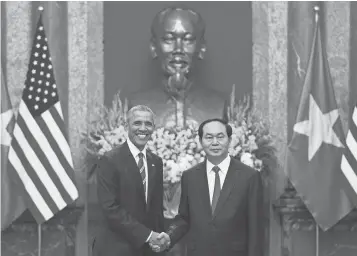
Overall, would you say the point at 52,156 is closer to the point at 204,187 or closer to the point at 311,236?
the point at 204,187

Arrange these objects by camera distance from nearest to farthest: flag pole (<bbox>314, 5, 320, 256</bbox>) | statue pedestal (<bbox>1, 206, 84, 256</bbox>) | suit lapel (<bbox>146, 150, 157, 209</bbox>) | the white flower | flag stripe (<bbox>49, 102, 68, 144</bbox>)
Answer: suit lapel (<bbox>146, 150, 157, 209</bbox>)
the white flower
flag stripe (<bbox>49, 102, 68, 144</bbox>)
flag pole (<bbox>314, 5, 320, 256</bbox>)
statue pedestal (<bbox>1, 206, 84, 256</bbox>)

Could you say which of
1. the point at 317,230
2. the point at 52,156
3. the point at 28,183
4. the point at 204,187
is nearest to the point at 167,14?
the point at 52,156

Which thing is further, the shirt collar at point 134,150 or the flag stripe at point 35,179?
the flag stripe at point 35,179

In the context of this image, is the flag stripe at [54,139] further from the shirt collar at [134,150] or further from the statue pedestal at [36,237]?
the shirt collar at [134,150]

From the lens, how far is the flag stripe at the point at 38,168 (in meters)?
7.62

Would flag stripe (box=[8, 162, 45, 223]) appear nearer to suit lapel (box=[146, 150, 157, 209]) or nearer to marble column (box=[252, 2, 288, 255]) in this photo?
suit lapel (box=[146, 150, 157, 209])

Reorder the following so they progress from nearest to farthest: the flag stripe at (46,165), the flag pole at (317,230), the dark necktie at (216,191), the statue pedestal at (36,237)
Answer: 1. the dark necktie at (216,191)
2. the flag stripe at (46,165)
3. the flag pole at (317,230)
4. the statue pedestal at (36,237)

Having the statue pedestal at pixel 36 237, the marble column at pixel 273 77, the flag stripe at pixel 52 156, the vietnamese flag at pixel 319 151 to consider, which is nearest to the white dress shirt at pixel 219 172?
the vietnamese flag at pixel 319 151

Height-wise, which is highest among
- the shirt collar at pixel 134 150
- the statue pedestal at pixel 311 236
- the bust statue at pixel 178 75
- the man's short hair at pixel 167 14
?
the man's short hair at pixel 167 14

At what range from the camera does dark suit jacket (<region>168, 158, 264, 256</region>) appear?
5.56m

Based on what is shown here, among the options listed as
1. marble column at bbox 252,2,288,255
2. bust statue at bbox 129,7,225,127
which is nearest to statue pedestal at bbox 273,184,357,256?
marble column at bbox 252,2,288,255

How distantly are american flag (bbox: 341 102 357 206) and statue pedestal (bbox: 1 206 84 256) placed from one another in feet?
8.21

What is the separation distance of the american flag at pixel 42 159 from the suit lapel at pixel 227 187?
2.38 meters

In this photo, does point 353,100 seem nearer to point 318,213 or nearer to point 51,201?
point 318,213
